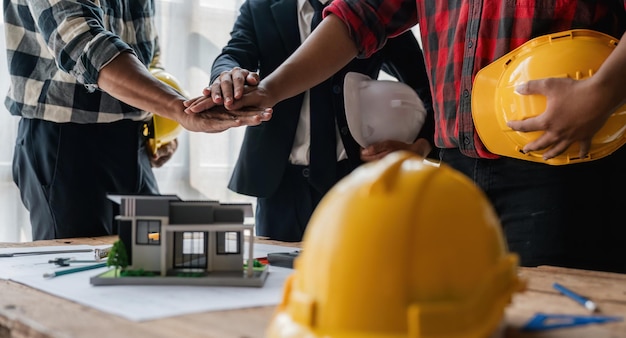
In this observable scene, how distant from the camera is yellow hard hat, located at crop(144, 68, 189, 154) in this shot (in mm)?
1849

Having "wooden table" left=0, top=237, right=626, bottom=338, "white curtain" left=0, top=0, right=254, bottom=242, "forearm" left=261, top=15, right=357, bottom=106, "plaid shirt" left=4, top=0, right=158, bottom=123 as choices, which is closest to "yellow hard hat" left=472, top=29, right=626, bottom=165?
"wooden table" left=0, top=237, right=626, bottom=338

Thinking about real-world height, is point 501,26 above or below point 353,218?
above

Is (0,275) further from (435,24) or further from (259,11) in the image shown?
(259,11)

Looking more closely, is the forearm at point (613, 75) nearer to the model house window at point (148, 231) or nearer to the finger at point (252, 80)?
the model house window at point (148, 231)

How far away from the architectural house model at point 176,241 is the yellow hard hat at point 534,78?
0.47 meters

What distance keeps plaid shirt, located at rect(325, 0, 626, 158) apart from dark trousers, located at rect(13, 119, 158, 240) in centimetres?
69

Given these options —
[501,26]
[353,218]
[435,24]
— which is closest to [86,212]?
[435,24]

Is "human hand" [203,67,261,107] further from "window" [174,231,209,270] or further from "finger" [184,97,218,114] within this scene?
"window" [174,231,209,270]

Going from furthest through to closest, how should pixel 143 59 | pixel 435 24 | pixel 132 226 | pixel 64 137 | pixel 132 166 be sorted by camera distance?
1. pixel 143 59
2. pixel 132 166
3. pixel 64 137
4. pixel 435 24
5. pixel 132 226

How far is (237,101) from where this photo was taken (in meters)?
1.52

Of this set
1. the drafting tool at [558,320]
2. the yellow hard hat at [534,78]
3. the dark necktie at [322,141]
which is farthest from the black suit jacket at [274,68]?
the drafting tool at [558,320]

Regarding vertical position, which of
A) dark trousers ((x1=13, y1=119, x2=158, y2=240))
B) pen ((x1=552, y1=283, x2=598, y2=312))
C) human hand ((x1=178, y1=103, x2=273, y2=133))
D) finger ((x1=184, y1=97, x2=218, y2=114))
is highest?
finger ((x1=184, y1=97, x2=218, y2=114))

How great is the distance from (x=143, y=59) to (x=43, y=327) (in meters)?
1.33

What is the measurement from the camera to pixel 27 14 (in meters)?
1.67
